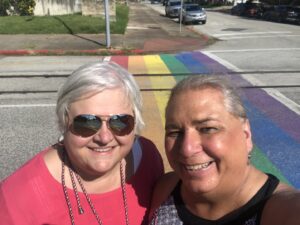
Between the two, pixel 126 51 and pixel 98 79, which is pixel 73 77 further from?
pixel 126 51

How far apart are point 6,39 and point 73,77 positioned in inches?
718

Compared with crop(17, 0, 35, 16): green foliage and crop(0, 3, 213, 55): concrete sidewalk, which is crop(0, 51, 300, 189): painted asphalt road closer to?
crop(0, 3, 213, 55): concrete sidewalk

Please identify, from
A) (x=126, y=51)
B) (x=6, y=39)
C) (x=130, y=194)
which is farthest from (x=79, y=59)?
(x=130, y=194)

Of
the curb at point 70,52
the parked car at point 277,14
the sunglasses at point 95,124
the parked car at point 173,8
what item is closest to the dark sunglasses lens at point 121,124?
the sunglasses at point 95,124

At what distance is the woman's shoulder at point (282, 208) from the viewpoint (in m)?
1.61

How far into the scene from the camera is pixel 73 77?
2.17m

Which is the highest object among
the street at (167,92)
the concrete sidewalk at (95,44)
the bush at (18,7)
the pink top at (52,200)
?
the pink top at (52,200)

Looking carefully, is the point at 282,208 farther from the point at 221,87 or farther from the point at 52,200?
Answer: the point at 52,200

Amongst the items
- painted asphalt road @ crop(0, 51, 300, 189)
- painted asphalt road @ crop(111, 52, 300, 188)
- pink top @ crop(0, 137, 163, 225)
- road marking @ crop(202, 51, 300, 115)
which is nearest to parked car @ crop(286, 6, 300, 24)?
painted asphalt road @ crop(0, 51, 300, 189)

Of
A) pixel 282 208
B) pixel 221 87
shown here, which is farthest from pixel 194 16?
pixel 282 208

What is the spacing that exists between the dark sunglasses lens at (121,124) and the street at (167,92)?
50 centimetres

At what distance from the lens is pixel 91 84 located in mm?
2115

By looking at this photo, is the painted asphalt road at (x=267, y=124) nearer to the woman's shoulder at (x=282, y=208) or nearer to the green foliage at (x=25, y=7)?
the woman's shoulder at (x=282, y=208)

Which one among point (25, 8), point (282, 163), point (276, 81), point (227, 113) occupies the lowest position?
point (25, 8)
